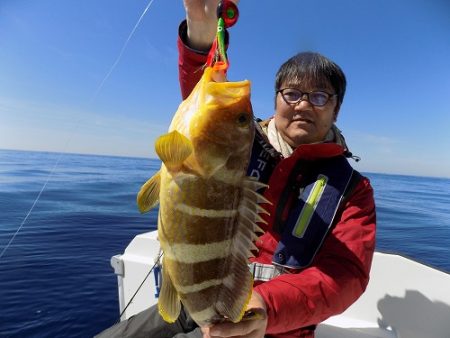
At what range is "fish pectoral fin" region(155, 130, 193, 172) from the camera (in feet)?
4.75

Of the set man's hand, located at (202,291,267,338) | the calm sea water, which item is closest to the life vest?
man's hand, located at (202,291,267,338)

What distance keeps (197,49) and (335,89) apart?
48.3 inches

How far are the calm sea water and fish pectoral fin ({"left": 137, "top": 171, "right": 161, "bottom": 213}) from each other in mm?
4483

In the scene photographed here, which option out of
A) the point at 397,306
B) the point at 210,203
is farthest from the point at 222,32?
the point at 397,306

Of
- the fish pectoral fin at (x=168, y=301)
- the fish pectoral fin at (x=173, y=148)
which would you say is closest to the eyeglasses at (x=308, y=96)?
the fish pectoral fin at (x=173, y=148)

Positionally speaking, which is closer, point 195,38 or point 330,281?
point 330,281

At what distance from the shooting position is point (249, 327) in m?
1.69

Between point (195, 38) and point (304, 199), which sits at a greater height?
point (195, 38)

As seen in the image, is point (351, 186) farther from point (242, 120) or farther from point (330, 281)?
point (242, 120)

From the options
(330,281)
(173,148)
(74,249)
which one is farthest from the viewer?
(74,249)

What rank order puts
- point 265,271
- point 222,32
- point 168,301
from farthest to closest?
1. point 265,271
2. point 222,32
3. point 168,301

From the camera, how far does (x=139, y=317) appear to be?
2.98 metres

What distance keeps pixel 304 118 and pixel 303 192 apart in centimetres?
62

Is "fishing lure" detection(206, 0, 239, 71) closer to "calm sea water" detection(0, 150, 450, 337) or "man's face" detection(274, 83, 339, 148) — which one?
"man's face" detection(274, 83, 339, 148)
